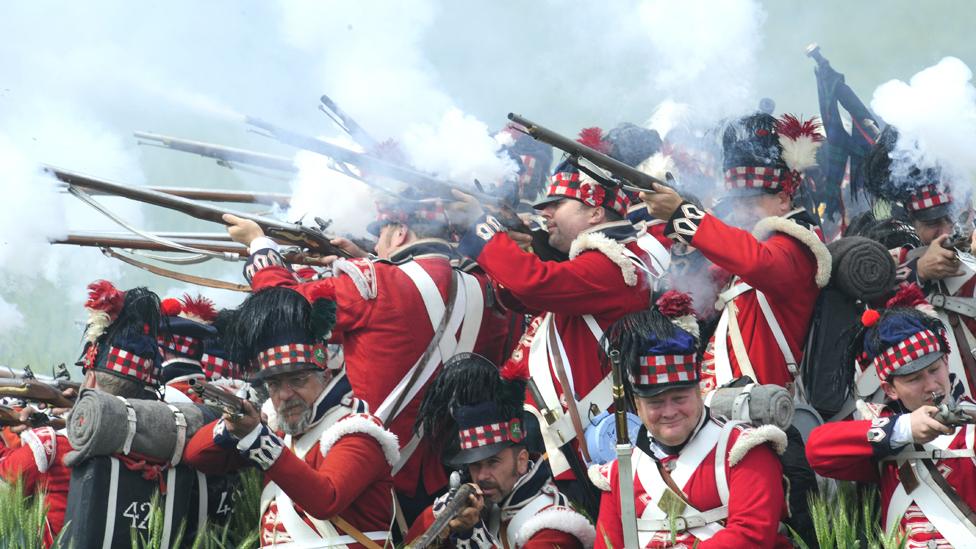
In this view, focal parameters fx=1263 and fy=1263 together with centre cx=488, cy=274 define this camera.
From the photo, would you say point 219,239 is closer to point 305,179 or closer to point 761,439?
point 305,179

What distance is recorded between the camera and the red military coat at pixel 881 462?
14.4ft

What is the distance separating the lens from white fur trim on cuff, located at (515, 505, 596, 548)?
488cm

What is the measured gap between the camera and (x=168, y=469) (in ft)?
17.8

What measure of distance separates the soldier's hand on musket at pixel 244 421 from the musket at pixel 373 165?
1644 millimetres

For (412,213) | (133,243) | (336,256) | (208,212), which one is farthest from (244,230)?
(133,243)

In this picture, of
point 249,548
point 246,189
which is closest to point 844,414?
point 249,548

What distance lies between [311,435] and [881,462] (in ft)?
7.20

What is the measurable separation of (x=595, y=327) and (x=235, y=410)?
187cm

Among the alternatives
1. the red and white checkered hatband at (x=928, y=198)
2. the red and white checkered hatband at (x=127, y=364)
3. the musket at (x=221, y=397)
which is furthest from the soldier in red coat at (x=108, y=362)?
the red and white checkered hatband at (x=928, y=198)

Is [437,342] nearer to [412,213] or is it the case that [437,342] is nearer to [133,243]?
[412,213]

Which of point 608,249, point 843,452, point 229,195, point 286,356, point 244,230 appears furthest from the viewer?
point 229,195

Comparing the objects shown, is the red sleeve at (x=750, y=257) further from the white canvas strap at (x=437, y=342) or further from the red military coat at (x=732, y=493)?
the white canvas strap at (x=437, y=342)

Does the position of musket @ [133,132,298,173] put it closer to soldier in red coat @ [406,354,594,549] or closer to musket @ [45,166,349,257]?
musket @ [45,166,349,257]

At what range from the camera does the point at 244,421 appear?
4.37 m
